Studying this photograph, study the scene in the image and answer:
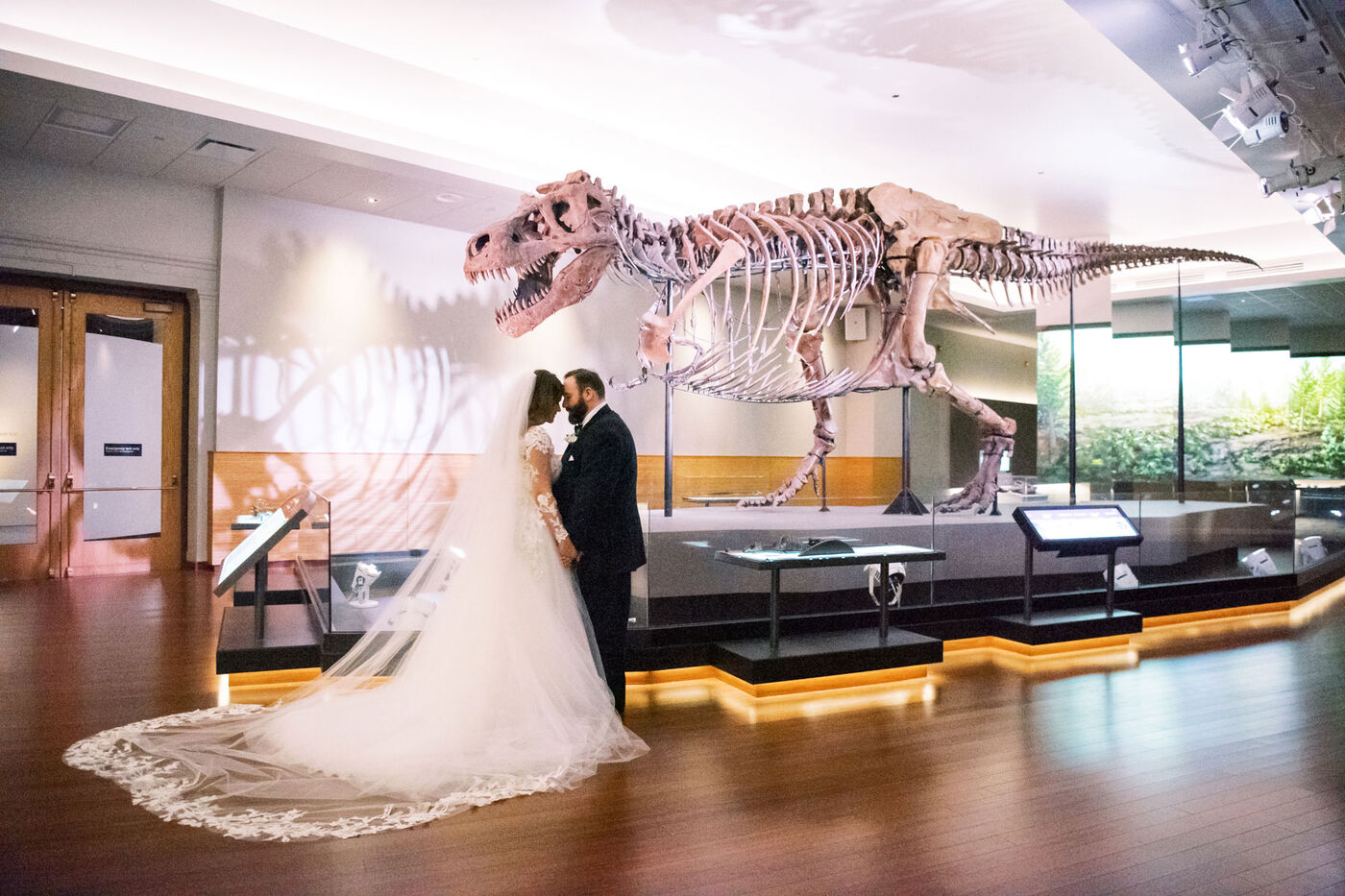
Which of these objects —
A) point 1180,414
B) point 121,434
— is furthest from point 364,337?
point 1180,414

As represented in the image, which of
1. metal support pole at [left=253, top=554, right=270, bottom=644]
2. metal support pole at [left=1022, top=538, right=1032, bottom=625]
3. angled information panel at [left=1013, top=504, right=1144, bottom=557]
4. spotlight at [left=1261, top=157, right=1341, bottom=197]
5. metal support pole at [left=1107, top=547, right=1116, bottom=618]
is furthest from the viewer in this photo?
spotlight at [left=1261, top=157, right=1341, bottom=197]

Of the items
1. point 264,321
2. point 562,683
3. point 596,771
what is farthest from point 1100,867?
point 264,321

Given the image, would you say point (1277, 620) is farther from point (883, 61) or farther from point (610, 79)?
point (610, 79)

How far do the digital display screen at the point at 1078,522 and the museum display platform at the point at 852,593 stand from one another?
572 millimetres

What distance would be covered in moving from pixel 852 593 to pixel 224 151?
620 cm

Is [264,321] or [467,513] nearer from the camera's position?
Answer: [467,513]

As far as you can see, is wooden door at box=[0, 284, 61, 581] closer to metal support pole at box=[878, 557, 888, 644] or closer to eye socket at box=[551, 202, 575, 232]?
eye socket at box=[551, 202, 575, 232]

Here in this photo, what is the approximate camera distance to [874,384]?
22.7ft

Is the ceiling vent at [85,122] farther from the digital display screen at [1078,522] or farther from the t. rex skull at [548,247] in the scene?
the digital display screen at [1078,522]

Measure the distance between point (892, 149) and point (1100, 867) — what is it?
733 cm

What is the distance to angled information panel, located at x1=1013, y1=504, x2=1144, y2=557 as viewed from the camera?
18.9ft

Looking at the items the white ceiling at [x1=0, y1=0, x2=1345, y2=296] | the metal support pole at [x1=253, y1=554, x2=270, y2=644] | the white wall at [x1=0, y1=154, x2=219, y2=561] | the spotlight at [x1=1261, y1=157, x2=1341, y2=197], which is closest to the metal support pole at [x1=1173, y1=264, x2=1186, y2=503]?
the white ceiling at [x1=0, y1=0, x2=1345, y2=296]

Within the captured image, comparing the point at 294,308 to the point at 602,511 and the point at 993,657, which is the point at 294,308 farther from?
the point at 993,657

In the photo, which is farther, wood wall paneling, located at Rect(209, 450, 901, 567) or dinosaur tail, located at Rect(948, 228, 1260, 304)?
dinosaur tail, located at Rect(948, 228, 1260, 304)
